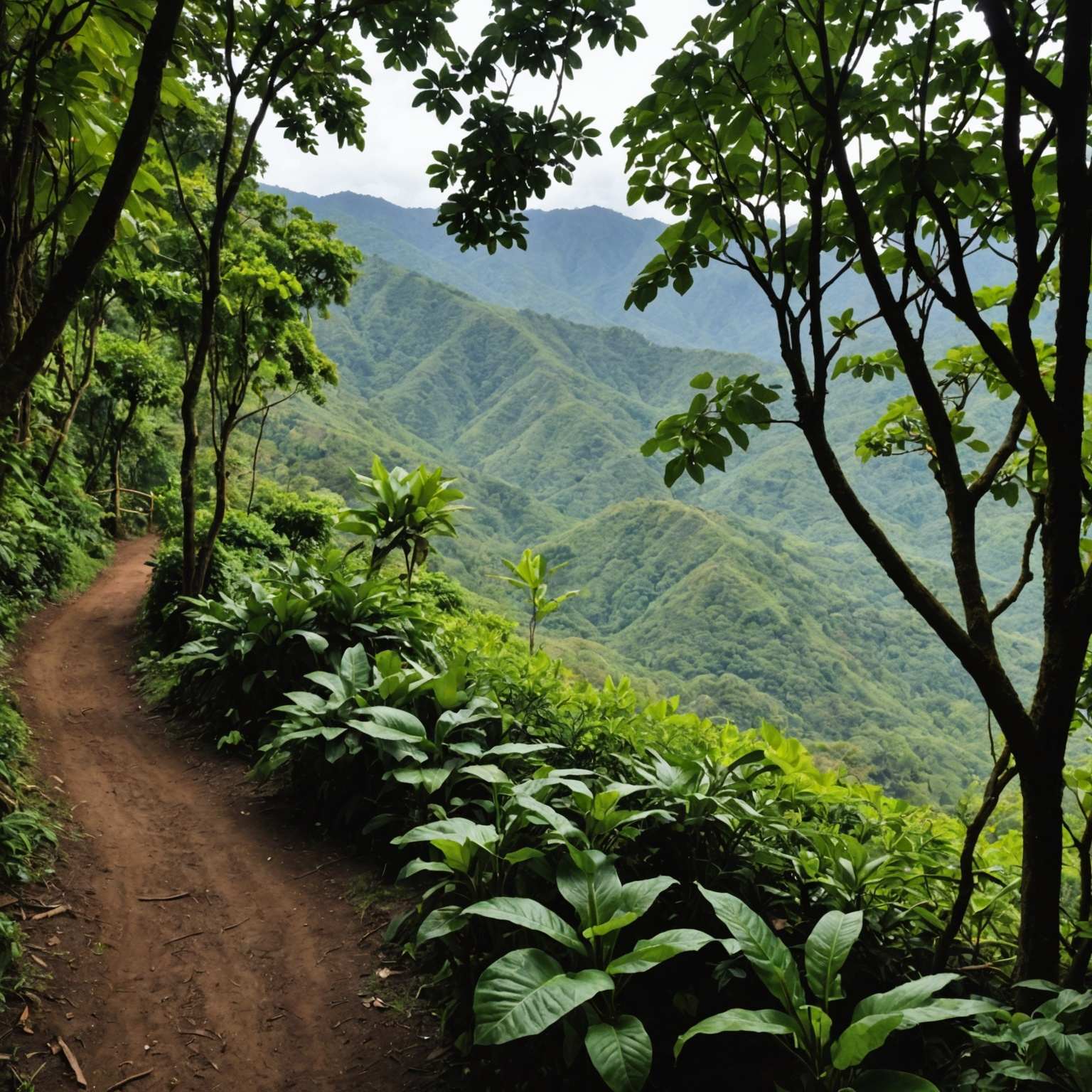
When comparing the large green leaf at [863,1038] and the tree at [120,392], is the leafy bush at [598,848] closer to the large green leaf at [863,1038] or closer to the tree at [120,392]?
the large green leaf at [863,1038]

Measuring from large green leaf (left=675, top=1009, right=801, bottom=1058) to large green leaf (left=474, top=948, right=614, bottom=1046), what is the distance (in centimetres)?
27

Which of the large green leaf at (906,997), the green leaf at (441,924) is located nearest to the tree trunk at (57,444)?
the green leaf at (441,924)

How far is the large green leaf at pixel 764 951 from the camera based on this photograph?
1916mm

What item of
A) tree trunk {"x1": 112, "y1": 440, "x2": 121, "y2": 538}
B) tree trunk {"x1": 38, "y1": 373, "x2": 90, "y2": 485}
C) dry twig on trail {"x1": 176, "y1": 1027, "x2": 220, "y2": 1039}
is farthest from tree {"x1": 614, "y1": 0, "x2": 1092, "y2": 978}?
tree trunk {"x1": 112, "y1": 440, "x2": 121, "y2": 538}

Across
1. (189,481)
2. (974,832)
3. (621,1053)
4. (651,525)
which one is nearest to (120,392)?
(189,481)

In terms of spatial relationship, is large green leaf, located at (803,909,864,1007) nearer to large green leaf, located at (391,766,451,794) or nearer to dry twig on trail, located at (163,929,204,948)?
large green leaf, located at (391,766,451,794)

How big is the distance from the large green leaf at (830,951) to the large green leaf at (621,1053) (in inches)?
20.6

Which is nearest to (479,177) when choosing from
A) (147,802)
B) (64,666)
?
(147,802)

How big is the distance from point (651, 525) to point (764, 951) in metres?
72.7

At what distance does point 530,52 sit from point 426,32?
2.14ft

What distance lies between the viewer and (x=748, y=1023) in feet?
5.76

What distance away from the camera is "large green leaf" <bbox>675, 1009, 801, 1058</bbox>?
5.58 ft

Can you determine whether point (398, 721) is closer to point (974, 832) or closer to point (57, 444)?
point (974, 832)

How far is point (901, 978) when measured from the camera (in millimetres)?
2377
